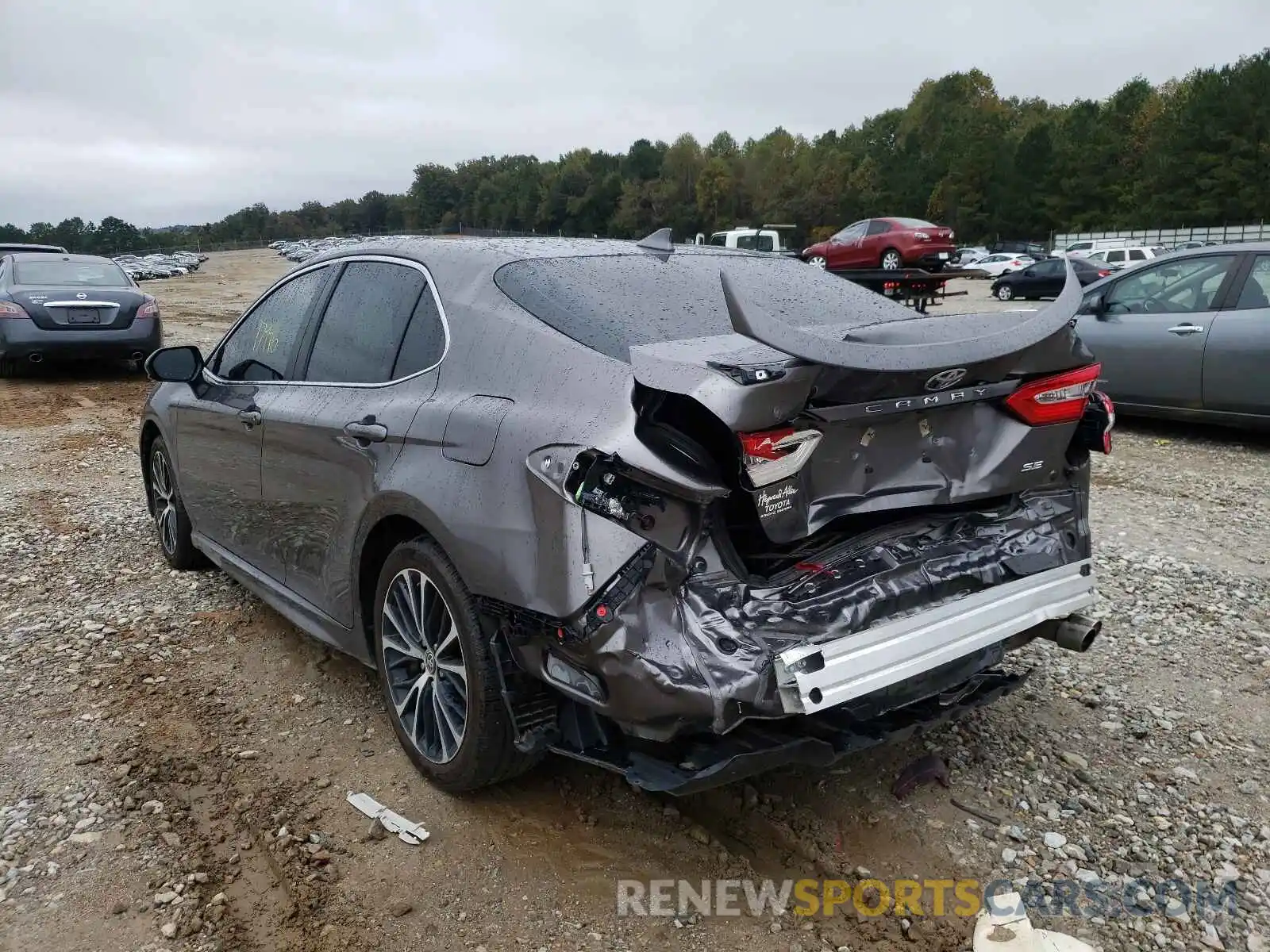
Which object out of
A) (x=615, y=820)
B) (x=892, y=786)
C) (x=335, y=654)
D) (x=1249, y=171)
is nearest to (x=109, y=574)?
(x=335, y=654)

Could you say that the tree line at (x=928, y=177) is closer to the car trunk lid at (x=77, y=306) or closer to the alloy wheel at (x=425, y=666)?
the car trunk lid at (x=77, y=306)

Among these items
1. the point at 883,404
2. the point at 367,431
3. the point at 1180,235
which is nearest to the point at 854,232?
the point at 367,431

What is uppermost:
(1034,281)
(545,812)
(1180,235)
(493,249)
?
(493,249)

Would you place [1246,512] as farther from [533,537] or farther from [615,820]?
[533,537]

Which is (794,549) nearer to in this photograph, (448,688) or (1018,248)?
(448,688)

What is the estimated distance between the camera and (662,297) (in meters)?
3.25

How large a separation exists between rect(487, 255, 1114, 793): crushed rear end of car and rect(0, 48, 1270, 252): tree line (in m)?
50.6

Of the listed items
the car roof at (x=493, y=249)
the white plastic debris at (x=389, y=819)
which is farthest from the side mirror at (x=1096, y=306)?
the white plastic debris at (x=389, y=819)

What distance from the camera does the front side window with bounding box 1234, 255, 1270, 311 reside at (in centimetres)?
727

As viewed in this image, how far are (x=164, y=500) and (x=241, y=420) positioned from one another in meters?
1.73

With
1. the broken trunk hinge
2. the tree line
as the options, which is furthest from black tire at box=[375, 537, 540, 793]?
the tree line

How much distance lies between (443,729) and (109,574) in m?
3.29

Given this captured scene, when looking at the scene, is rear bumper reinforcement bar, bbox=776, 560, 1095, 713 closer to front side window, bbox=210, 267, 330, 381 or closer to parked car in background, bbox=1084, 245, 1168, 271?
front side window, bbox=210, 267, 330, 381

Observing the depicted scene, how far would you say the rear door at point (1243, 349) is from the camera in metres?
7.16
